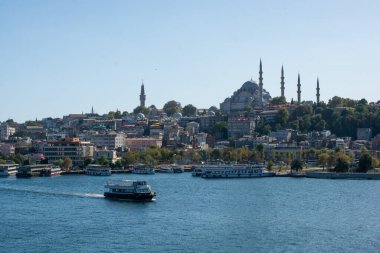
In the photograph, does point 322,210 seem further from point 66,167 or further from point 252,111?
point 252,111

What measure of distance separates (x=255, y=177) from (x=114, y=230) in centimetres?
2112

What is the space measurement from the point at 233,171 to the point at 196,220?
19.1m

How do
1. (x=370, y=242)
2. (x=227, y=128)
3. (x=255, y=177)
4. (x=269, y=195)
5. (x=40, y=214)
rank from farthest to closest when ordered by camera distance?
(x=227, y=128) < (x=255, y=177) < (x=269, y=195) < (x=40, y=214) < (x=370, y=242)

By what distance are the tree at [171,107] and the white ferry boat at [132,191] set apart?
192ft

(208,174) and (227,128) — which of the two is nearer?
(208,174)

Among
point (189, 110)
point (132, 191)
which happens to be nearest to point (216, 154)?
point (132, 191)

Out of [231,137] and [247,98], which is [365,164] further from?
[247,98]

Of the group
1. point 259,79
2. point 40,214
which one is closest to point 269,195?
point 40,214

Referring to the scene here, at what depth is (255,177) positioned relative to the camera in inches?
1522

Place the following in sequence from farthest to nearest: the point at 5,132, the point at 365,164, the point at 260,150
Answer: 1. the point at 5,132
2. the point at 260,150
3. the point at 365,164

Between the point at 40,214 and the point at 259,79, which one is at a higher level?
the point at 259,79

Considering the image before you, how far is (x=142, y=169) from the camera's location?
1718 inches

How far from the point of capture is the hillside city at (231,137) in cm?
4806

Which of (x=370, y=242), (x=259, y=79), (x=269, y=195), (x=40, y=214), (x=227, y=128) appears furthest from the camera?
(x=259, y=79)
